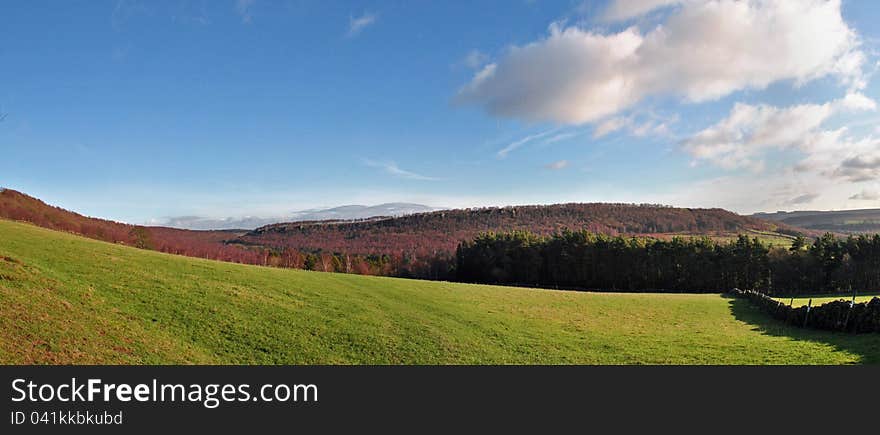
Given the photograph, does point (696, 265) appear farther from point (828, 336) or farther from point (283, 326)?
point (283, 326)

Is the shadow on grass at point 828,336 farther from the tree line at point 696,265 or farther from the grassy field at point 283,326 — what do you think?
the tree line at point 696,265

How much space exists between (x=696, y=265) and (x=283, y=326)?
8420 centimetres

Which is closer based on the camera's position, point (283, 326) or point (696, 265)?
point (283, 326)

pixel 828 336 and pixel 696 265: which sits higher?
pixel 696 265

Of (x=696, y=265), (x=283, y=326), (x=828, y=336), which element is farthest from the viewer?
(x=696, y=265)

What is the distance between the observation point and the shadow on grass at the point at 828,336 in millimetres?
18359

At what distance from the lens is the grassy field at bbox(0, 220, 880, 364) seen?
48.9ft

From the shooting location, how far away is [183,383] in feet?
40.0

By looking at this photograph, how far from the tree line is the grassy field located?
56710mm

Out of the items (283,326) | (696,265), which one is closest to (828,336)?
(283,326)

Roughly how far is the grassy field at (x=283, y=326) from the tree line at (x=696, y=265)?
186 feet

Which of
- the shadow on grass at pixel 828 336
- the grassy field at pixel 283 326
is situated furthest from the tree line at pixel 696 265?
the grassy field at pixel 283 326

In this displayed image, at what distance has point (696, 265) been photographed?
8262 centimetres

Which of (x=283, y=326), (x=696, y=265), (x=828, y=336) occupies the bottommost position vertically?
(x=828, y=336)
